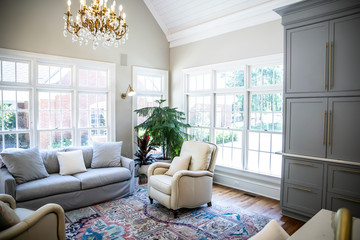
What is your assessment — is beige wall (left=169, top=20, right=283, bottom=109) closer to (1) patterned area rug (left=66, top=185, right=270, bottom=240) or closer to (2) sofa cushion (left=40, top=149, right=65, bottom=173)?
(1) patterned area rug (left=66, top=185, right=270, bottom=240)

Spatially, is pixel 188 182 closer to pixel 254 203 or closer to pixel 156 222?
pixel 156 222

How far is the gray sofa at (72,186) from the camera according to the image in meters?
3.18

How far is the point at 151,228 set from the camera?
3055mm

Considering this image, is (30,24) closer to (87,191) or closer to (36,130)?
(36,130)

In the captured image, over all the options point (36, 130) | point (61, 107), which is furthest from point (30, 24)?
point (36, 130)

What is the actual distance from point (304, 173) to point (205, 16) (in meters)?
3.50

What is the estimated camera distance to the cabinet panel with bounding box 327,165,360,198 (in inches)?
109

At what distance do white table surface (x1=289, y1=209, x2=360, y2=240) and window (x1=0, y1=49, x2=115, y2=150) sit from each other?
4296mm

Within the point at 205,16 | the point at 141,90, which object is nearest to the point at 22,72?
the point at 141,90

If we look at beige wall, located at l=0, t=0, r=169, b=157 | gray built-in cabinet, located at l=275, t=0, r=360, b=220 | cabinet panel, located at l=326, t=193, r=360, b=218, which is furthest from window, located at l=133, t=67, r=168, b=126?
cabinet panel, located at l=326, t=193, r=360, b=218

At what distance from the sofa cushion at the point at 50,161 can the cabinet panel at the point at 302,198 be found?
353cm

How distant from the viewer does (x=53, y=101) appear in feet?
14.5

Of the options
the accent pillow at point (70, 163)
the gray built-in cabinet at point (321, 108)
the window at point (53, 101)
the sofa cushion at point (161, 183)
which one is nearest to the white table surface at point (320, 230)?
the gray built-in cabinet at point (321, 108)

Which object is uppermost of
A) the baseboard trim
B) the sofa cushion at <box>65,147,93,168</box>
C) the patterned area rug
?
the sofa cushion at <box>65,147,93,168</box>
